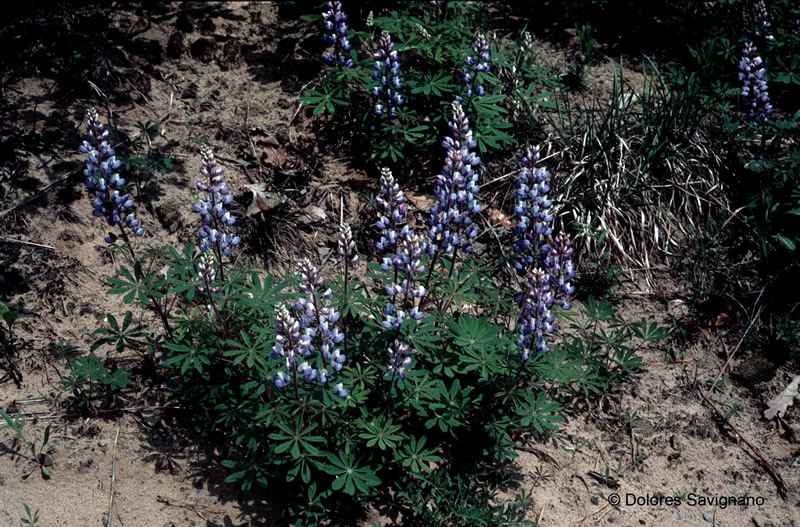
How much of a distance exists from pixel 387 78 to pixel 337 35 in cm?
63

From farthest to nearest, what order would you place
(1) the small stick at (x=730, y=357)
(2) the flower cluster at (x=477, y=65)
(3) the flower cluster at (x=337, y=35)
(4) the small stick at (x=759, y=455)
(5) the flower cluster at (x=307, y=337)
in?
(3) the flower cluster at (x=337, y=35) → (2) the flower cluster at (x=477, y=65) → (1) the small stick at (x=730, y=357) → (4) the small stick at (x=759, y=455) → (5) the flower cluster at (x=307, y=337)

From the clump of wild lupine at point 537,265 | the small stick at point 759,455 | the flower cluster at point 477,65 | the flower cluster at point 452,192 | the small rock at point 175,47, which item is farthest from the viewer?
the small rock at point 175,47

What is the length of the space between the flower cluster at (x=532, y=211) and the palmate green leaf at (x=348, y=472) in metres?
1.28

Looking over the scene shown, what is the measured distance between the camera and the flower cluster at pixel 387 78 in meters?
4.59

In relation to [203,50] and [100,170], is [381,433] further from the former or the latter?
[203,50]

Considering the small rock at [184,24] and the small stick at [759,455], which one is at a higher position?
the small rock at [184,24]

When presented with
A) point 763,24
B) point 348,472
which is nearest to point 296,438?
point 348,472

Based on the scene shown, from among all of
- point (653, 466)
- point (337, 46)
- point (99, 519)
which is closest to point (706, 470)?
point (653, 466)

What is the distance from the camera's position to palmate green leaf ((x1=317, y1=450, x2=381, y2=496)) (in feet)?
10.3

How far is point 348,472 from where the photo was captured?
3.21 m

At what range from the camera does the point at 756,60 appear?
479 cm

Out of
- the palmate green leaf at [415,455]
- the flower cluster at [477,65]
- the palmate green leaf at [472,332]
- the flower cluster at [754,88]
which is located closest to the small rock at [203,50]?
the flower cluster at [477,65]

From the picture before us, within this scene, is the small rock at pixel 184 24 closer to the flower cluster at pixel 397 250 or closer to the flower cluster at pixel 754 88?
the flower cluster at pixel 397 250

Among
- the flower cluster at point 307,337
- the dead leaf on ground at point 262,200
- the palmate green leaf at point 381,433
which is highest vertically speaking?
the flower cluster at point 307,337
